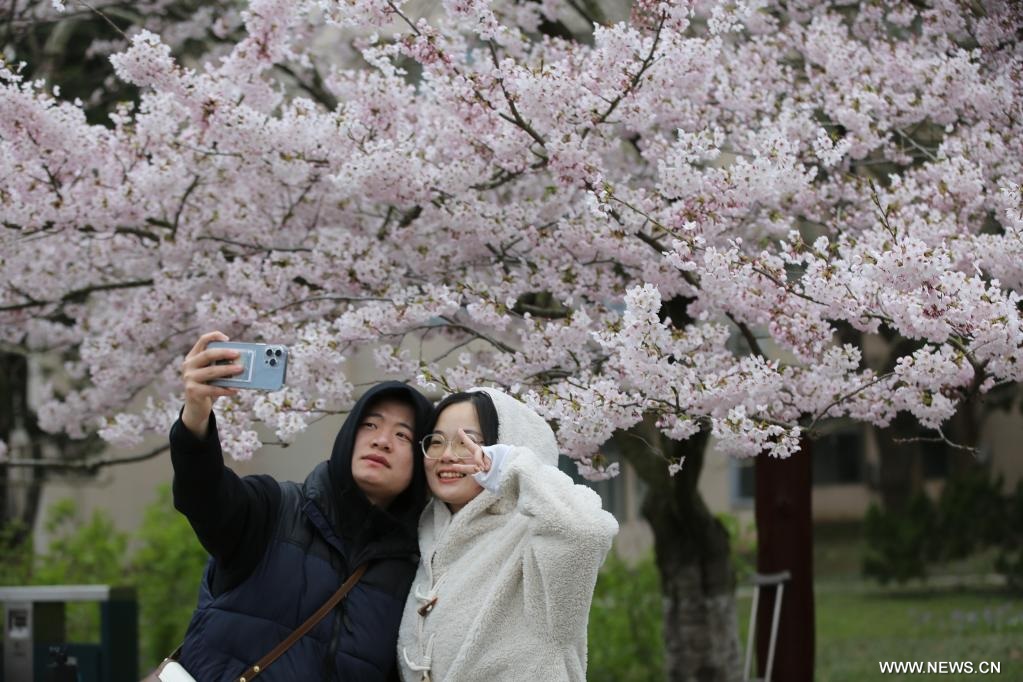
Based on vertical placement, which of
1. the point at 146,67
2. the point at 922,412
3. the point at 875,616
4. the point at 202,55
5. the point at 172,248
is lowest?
the point at 875,616

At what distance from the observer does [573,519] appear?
2.78 m

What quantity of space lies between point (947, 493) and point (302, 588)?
40.5 feet

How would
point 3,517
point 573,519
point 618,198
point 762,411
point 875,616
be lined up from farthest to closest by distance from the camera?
point 3,517, point 875,616, point 618,198, point 762,411, point 573,519

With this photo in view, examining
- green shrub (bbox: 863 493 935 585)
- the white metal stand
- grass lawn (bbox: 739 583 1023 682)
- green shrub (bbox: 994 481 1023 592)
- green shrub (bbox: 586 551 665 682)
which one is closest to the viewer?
the white metal stand

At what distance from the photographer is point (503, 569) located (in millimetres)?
2885

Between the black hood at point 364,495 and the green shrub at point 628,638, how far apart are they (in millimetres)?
5896

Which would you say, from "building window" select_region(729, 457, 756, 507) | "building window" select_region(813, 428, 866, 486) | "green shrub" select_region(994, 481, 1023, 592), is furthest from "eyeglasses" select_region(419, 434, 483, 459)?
"building window" select_region(813, 428, 866, 486)

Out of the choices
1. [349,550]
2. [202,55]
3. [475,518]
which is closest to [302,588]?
[349,550]

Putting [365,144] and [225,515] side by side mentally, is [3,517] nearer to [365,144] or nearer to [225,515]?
[365,144]

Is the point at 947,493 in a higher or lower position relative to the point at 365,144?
lower

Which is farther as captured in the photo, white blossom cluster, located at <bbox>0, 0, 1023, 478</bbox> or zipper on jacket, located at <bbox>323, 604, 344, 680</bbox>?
white blossom cluster, located at <bbox>0, 0, 1023, 478</bbox>

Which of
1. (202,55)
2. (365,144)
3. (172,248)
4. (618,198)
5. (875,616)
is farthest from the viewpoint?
(875,616)

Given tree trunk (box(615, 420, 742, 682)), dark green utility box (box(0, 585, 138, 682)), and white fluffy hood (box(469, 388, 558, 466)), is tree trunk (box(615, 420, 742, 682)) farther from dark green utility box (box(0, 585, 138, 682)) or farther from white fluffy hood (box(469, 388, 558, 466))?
white fluffy hood (box(469, 388, 558, 466))

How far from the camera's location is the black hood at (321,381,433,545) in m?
3.11
